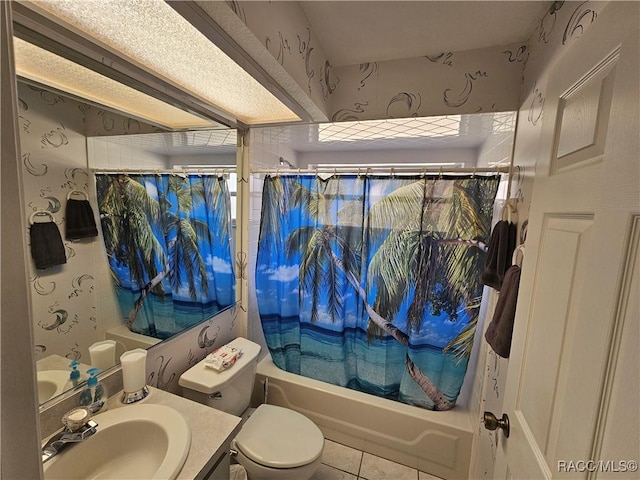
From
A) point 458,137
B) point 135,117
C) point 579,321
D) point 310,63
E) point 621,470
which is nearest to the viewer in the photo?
point 621,470

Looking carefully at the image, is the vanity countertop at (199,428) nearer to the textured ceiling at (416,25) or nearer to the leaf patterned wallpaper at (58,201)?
the leaf patterned wallpaper at (58,201)

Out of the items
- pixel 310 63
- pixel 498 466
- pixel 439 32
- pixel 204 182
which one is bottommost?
pixel 498 466

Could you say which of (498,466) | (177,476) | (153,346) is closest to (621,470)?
(498,466)

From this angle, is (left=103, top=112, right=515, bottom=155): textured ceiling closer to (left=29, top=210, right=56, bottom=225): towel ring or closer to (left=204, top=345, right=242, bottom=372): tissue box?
(left=29, top=210, right=56, bottom=225): towel ring

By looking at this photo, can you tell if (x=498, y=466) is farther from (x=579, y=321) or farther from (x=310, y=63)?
(x=310, y=63)

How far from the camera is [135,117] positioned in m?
1.15

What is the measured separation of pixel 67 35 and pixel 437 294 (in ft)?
6.37

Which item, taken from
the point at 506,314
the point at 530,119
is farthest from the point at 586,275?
the point at 530,119

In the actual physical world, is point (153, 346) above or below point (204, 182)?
below

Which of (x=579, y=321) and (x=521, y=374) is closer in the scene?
(x=579, y=321)

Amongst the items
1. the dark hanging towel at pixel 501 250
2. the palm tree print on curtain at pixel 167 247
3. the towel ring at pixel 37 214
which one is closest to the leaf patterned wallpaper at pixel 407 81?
the dark hanging towel at pixel 501 250

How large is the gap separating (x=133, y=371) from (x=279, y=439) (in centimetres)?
81

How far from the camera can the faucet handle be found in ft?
2.72

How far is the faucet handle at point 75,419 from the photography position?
83 centimetres
